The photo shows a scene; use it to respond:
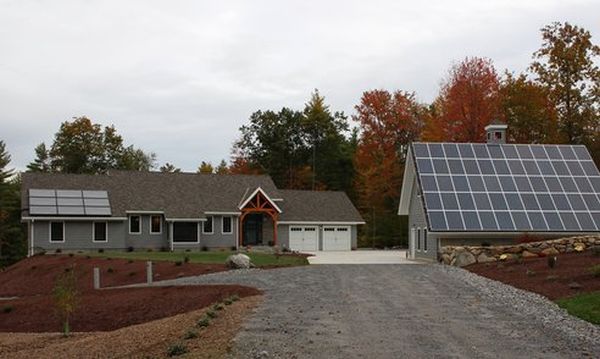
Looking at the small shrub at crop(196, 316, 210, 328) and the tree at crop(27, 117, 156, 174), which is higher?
the tree at crop(27, 117, 156, 174)

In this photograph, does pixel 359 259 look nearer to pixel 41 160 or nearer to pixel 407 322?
pixel 407 322

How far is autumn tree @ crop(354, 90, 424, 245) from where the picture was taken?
2178 inches

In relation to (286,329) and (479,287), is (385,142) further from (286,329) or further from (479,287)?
(286,329)

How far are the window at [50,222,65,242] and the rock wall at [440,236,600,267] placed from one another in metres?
24.1

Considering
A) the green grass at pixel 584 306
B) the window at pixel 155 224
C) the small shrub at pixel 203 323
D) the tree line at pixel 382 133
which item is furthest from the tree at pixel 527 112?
the small shrub at pixel 203 323

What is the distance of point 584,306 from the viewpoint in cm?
1583

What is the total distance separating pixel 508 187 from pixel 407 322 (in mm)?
18702

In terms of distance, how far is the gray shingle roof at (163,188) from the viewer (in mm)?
44125

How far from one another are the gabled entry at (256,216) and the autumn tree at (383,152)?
10.9 metres

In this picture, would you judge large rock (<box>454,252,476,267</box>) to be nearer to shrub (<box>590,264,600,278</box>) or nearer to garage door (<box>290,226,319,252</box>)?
shrub (<box>590,264,600,278</box>)

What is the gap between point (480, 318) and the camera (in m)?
15.3

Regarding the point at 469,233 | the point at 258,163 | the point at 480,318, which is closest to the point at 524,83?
the point at 469,233

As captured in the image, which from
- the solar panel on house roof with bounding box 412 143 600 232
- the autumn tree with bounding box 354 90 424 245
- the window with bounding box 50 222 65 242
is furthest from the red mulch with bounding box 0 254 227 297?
the autumn tree with bounding box 354 90 424 245

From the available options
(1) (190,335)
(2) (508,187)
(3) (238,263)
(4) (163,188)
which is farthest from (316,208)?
(1) (190,335)
